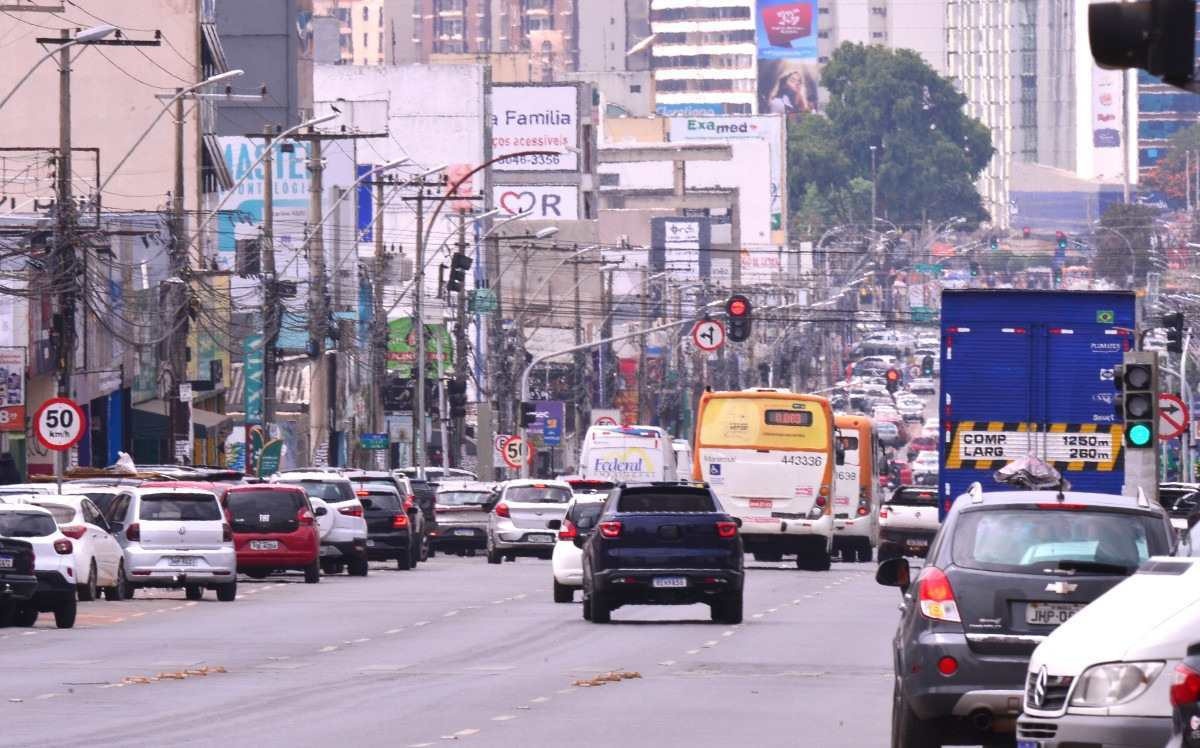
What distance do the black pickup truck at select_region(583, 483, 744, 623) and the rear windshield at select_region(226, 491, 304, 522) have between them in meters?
11.0

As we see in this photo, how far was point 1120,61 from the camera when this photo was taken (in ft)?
33.1

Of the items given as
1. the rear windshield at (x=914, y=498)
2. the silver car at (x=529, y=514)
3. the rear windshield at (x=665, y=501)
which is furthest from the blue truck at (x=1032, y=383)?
the rear windshield at (x=914, y=498)

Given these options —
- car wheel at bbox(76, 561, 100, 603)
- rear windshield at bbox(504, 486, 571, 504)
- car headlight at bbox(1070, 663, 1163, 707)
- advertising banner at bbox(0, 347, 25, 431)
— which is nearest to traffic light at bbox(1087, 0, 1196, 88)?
car headlight at bbox(1070, 663, 1163, 707)

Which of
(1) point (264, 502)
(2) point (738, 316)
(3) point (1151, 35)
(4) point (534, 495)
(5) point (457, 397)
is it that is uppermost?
(3) point (1151, 35)

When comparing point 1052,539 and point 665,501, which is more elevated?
point 1052,539

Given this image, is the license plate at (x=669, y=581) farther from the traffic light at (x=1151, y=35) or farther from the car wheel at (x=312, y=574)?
the traffic light at (x=1151, y=35)

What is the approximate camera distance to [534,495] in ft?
173

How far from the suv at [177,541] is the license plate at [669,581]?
8.03m

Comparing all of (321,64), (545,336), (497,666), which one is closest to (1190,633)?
(497,666)

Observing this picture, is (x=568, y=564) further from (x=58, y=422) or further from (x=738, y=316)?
(x=738, y=316)

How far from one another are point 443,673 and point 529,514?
28.8 meters

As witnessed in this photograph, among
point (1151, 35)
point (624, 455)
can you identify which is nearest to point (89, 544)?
point (1151, 35)

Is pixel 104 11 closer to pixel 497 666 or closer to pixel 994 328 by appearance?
pixel 994 328

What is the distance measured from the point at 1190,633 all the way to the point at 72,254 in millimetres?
35903
